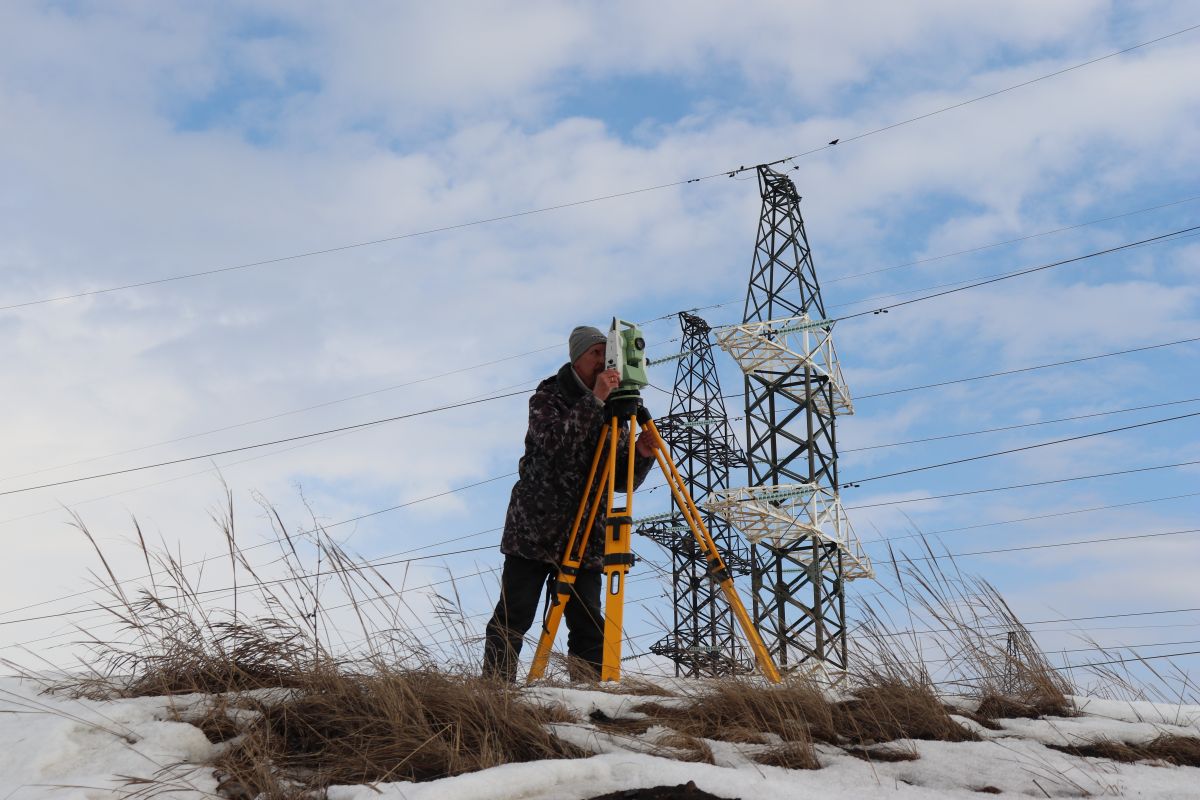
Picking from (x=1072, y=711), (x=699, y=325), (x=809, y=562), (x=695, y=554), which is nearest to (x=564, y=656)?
(x=1072, y=711)

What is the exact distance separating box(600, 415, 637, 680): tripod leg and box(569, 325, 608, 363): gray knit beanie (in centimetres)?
45

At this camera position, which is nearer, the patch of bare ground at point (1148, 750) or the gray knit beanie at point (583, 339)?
the patch of bare ground at point (1148, 750)

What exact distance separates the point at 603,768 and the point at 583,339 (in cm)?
246

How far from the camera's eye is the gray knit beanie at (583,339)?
4484mm

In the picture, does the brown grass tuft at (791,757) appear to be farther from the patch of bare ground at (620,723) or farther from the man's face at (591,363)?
the man's face at (591,363)

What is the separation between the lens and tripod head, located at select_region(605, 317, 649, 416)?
4156 millimetres

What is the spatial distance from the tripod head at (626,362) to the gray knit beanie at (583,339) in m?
0.28

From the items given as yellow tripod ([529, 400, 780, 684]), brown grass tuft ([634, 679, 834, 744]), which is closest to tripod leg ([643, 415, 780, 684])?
yellow tripod ([529, 400, 780, 684])

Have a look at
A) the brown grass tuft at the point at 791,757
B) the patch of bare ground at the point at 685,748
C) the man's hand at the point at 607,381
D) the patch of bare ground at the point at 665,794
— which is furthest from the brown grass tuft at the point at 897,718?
the man's hand at the point at 607,381

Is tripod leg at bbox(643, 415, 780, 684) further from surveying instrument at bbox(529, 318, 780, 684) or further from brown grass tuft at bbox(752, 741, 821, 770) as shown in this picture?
brown grass tuft at bbox(752, 741, 821, 770)

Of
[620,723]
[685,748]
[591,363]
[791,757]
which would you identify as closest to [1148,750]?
[791,757]

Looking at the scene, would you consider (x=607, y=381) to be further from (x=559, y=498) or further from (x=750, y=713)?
(x=750, y=713)

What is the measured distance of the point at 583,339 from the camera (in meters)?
4.52

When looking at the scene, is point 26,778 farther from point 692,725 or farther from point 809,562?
point 809,562
